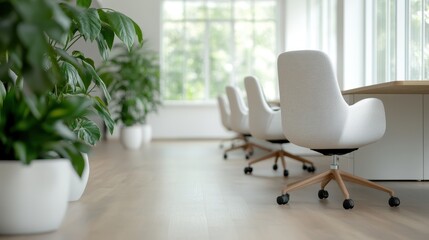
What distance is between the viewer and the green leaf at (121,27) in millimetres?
3236

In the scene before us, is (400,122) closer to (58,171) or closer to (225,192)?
(225,192)

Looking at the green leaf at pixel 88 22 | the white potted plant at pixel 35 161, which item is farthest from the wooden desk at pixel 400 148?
the white potted plant at pixel 35 161

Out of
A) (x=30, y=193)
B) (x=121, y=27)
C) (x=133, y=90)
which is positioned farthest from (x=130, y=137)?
(x=30, y=193)

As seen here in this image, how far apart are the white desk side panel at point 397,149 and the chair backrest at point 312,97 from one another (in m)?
1.40

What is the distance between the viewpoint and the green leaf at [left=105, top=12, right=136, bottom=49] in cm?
324

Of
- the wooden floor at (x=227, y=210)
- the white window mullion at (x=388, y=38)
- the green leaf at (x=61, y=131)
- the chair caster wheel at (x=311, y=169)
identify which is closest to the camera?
the green leaf at (x=61, y=131)

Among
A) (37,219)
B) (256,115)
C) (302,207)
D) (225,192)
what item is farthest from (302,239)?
(256,115)

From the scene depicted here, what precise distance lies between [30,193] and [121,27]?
3.34 ft

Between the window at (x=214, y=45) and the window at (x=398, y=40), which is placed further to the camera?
the window at (x=214, y=45)

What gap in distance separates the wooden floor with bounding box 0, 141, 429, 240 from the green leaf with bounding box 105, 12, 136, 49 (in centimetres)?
96

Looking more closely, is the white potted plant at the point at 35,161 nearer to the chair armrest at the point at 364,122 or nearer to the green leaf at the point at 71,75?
the green leaf at the point at 71,75

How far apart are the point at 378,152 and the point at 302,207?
1673 mm

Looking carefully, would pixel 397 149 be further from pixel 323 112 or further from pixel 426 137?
pixel 323 112

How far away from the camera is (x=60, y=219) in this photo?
2926mm
